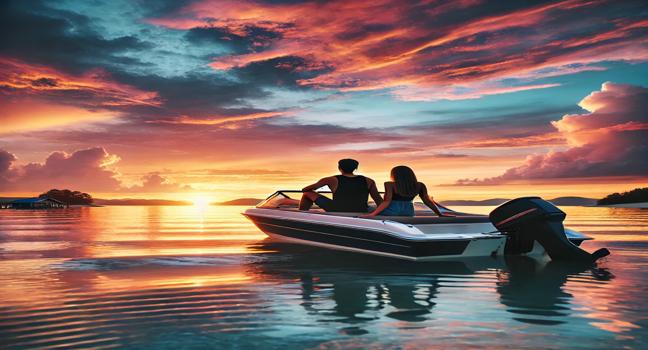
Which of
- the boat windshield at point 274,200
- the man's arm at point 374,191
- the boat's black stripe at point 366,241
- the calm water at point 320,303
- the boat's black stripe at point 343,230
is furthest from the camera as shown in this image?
the boat windshield at point 274,200

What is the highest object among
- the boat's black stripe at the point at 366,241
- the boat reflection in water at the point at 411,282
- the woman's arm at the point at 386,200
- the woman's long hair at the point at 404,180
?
the woman's long hair at the point at 404,180

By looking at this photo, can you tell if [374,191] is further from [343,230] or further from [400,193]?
[343,230]

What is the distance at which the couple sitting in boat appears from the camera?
11.5m

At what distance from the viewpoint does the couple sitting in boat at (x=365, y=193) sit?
1145 cm

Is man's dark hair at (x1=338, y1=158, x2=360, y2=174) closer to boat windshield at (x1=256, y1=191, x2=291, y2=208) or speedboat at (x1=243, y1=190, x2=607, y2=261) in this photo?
speedboat at (x1=243, y1=190, x2=607, y2=261)

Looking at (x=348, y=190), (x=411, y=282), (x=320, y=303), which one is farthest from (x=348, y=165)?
(x=320, y=303)

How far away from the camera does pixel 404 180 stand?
37.5 ft

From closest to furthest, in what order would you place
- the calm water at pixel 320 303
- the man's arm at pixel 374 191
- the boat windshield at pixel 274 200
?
the calm water at pixel 320 303
the man's arm at pixel 374 191
the boat windshield at pixel 274 200

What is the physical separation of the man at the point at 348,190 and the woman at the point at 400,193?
118cm

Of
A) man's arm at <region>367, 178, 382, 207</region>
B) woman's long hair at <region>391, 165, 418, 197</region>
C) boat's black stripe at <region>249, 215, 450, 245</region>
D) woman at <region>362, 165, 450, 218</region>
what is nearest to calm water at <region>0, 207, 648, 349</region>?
boat's black stripe at <region>249, 215, 450, 245</region>

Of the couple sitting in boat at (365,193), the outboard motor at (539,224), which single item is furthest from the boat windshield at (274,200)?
the outboard motor at (539,224)

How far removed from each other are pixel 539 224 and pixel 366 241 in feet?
10.9

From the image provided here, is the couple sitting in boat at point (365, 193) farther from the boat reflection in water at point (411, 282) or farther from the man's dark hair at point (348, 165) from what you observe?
the boat reflection in water at point (411, 282)

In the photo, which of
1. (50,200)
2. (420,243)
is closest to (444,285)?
(420,243)
